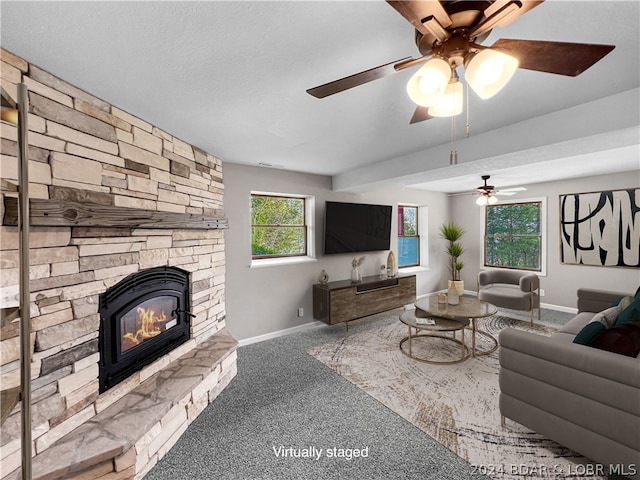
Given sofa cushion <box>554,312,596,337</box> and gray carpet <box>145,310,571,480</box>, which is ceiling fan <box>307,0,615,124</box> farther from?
sofa cushion <box>554,312,596,337</box>

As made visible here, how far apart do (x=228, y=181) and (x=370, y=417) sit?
2.83m

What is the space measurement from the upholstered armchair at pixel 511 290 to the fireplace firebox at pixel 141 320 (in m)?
4.31

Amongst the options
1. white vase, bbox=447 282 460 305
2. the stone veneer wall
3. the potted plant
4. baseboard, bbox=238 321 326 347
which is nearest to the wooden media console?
→ baseboard, bbox=238 321 326 347

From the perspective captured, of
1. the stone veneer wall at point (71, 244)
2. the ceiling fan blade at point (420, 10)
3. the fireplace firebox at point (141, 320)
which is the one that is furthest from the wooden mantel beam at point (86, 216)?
the ceiling fan blade at point (420, 10)

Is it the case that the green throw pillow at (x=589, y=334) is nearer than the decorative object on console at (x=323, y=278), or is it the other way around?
the green throw pillow at (x=589, y=334)

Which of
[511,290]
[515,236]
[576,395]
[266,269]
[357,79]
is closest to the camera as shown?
[357,79]

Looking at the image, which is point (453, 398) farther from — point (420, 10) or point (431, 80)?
point (420, 10)

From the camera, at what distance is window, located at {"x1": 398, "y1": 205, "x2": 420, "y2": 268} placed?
5.75m

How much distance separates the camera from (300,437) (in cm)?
204

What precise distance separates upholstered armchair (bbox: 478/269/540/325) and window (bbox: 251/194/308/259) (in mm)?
3014

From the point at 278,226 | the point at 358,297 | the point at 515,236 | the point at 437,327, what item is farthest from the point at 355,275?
the point at 515,236

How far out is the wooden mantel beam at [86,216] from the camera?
1.43 m

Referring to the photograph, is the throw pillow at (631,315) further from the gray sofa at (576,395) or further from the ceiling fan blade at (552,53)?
the ceiling fan blade at (552,53)

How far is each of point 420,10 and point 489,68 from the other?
32 centimetres
